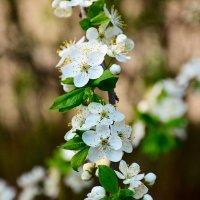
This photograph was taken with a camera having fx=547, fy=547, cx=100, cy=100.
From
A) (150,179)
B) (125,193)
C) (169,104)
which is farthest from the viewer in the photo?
(169,104)

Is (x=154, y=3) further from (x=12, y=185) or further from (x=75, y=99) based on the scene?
(x=75, y=99)

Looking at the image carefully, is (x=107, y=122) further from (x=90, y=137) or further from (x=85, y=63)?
(x=85, y=63)

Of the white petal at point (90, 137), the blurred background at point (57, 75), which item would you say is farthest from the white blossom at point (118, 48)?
the blurred background at point (57, 75)

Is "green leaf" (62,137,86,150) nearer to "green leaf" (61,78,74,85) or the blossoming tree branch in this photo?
the blossoming tree branch

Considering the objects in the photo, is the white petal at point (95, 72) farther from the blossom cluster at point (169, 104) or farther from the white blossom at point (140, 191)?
the blossom cluster at point (169, 104)

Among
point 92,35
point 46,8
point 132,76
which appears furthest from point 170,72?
point 92,35

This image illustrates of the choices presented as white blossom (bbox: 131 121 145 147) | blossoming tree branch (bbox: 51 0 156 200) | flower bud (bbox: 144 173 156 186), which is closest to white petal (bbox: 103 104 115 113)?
blossoming tree branch (bbox: 51 0 156 200)

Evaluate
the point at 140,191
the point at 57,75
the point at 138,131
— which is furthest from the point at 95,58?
the point at 57,75
